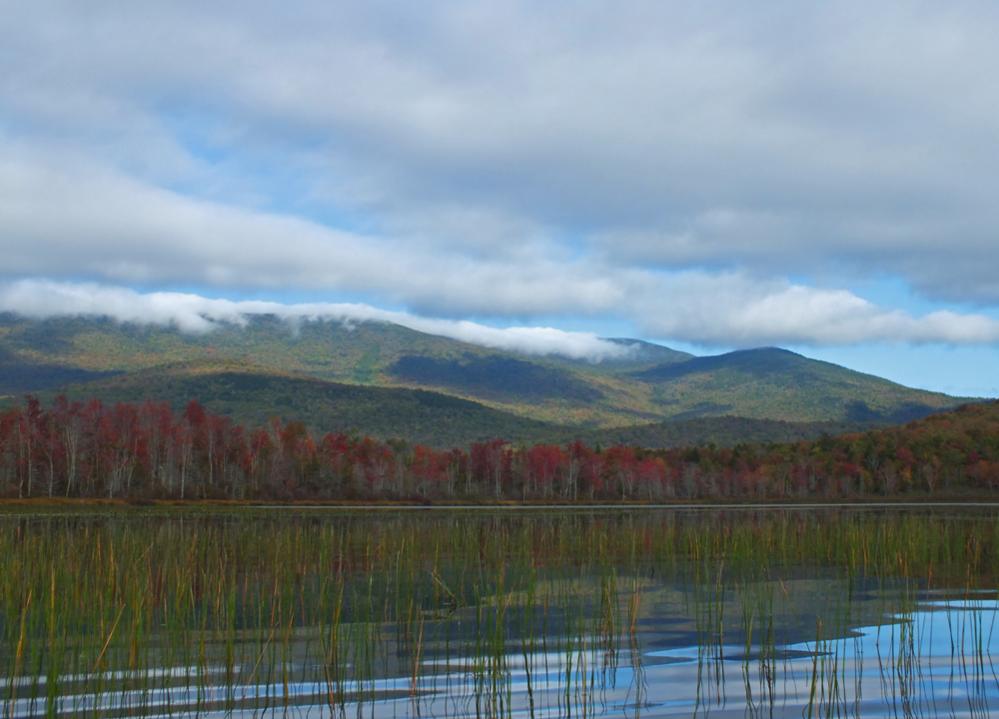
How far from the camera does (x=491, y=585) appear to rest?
99.7 ft

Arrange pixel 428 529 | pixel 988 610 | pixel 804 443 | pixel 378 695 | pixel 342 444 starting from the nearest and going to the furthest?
pixel 378 695, pixel 988 610, pixel 428 529, pixel 342 444, pixel 804 443

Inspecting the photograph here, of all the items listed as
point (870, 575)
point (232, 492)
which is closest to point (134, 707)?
point (870, 575)

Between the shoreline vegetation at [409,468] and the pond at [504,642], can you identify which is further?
the shoreline vegetation at [409,468]

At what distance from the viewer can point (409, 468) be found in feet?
511

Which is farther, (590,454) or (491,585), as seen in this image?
(590,454)

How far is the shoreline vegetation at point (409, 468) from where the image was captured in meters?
122

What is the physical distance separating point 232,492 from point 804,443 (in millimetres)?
114013

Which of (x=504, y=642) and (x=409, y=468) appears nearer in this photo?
(x=504, y=642)

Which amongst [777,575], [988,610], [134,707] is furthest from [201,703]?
Result: [777,575]

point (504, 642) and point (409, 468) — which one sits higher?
point (504, 642)

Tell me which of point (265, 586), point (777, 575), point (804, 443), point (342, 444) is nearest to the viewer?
point (265, 586)

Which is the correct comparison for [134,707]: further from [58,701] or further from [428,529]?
[428,529]

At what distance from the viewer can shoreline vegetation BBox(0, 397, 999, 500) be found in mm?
121625

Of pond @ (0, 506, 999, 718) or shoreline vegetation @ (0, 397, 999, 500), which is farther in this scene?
shoreline vegetation @ (0, 397, 999, 500)
